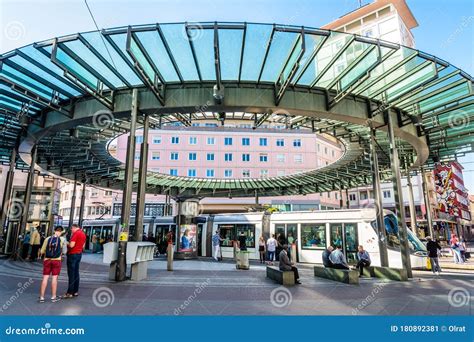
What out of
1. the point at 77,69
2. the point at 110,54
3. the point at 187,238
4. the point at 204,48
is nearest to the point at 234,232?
the point at 187,238

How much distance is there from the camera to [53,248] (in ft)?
24.5

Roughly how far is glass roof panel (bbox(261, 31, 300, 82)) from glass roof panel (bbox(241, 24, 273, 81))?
0.81 ft

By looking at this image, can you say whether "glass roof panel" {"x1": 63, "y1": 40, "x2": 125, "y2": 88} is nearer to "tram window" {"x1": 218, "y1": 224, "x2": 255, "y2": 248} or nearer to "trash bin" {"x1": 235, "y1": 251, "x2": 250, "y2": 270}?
"trash bin" {"x1": 235, "y1": 251, "x2": 250, "y2": 270}

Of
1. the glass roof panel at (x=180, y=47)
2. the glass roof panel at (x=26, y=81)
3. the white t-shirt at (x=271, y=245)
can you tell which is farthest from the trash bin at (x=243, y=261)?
the glass roof panel at (x=26, y=81)

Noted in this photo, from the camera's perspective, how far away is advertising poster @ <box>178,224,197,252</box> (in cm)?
1844

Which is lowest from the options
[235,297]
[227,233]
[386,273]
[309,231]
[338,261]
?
[235,297]

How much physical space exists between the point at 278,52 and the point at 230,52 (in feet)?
5.31

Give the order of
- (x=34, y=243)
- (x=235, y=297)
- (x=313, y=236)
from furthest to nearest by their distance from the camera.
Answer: (x=313, y=236) → (x=34, y=243) → (x=235, y=297)

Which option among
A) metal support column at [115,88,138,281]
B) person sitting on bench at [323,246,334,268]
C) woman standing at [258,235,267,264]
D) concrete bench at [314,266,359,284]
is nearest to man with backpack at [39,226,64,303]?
metal support column at [115,88,138,281]

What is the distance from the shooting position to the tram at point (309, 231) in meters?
15.0

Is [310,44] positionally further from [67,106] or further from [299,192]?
[299,192]

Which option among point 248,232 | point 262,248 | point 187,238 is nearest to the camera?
point 262,248

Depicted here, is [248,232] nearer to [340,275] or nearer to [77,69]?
[340,275]

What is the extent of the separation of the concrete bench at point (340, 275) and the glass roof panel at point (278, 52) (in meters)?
7.59
